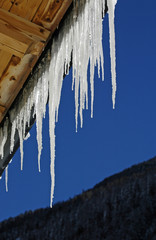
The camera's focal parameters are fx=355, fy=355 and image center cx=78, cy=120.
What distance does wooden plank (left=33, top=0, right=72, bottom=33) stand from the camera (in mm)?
2156

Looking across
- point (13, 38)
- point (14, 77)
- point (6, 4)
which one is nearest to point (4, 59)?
point (14, 77)

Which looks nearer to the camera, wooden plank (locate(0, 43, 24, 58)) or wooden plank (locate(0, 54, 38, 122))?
wooden plank (locate(0, 43, 24, 58))

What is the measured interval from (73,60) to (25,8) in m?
0.47

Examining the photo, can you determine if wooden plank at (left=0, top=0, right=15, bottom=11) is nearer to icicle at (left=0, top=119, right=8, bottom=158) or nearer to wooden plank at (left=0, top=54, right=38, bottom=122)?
wooden plank at (left=0, top=54, right=38, bottom=122)

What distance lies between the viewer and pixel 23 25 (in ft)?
7.07

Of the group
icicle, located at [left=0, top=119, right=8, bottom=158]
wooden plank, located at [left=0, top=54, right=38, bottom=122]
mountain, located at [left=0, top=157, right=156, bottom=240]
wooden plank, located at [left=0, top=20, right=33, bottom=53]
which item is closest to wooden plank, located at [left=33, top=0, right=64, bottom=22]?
wooden plank, located at [left=0, top=20, right=33, bottom=53]

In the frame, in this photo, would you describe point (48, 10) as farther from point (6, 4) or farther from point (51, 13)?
point (6, 4)

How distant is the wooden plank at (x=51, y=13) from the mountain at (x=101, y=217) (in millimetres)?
18764

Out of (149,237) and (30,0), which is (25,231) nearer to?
(149,237)

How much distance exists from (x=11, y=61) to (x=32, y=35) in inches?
12.1

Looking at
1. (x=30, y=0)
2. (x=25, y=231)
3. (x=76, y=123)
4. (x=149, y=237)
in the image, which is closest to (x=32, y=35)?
(x=30, y=0)

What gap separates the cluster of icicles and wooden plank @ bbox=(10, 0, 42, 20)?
208 mm

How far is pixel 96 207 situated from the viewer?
22859 mm

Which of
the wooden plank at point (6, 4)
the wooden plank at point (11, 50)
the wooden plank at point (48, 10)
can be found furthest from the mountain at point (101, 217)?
the wooden plank at point (6, 4)
